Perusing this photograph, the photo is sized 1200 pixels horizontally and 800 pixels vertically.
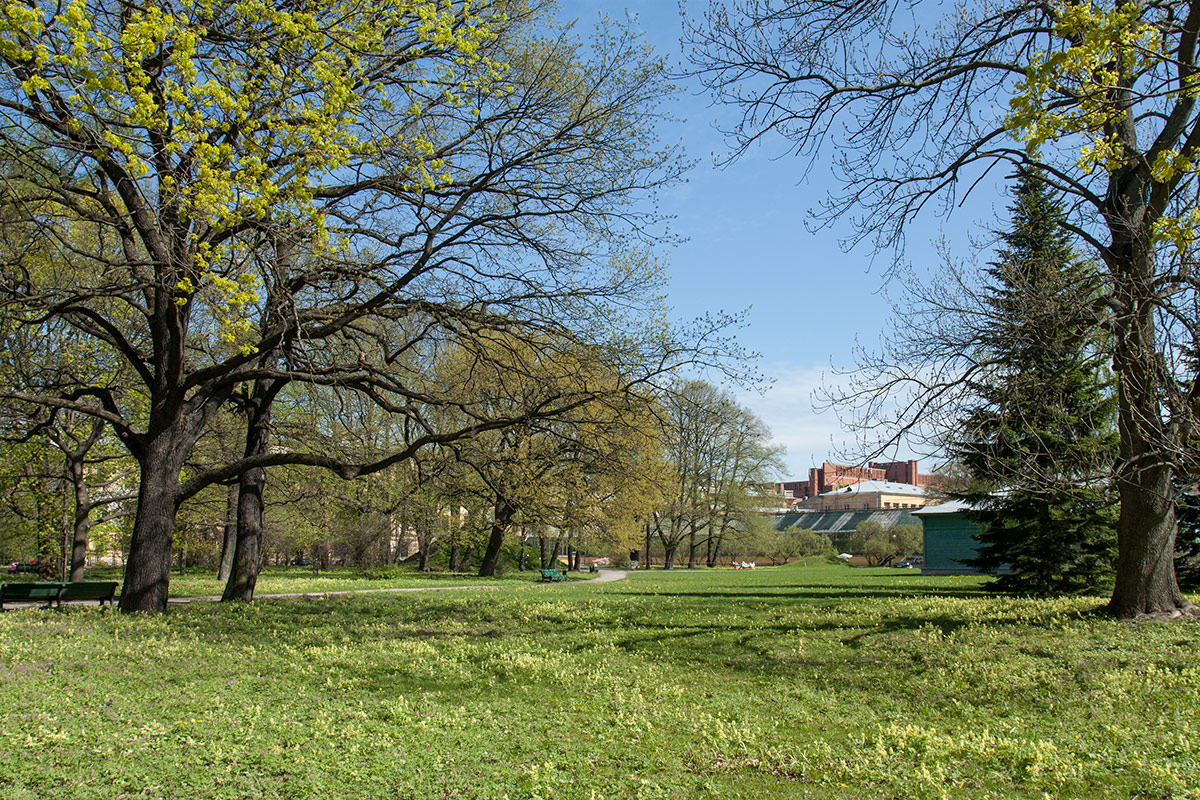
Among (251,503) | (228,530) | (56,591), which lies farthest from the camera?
(228,530)

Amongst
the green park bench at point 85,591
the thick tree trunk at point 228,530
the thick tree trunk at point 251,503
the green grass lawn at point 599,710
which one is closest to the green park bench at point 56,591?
the green park bench at point 85,591

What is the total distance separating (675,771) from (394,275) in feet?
32.2

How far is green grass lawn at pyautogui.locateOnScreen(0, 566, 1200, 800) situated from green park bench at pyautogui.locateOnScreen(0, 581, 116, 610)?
4.56ft

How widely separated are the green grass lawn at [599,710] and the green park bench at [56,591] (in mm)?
1389

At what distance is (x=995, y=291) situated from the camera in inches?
526

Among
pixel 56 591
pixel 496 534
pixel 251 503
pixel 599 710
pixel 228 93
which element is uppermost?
pixel 228 93

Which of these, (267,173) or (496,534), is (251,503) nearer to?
(267,173)

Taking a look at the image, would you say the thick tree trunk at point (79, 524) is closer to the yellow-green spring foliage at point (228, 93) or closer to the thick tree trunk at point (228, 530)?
the thick tree trunk at point (228, 530)

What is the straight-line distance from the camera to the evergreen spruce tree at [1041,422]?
10.3 m

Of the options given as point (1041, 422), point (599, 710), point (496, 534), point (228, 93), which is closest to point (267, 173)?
point (228, 93)

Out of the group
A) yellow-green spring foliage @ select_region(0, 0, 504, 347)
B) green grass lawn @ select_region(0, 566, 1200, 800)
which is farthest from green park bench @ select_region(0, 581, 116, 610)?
yellow-green spring foliage @ select_region(0, 0, 504, 347)

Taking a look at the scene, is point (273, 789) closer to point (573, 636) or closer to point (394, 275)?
point (573, 636)

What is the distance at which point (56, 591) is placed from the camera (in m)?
14.0

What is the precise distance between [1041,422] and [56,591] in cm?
2100
